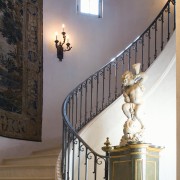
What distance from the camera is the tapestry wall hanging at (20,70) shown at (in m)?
7.04

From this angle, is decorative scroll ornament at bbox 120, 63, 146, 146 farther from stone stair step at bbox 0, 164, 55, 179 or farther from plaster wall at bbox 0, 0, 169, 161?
plaster wall at bbox 0, 0, 169, 161

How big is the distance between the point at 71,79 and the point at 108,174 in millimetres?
3535

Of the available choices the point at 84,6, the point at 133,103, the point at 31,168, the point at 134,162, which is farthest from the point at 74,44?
the point at 134,162

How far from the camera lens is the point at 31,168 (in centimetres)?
585

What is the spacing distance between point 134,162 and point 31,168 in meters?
1.85

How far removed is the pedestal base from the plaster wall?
2691 mm

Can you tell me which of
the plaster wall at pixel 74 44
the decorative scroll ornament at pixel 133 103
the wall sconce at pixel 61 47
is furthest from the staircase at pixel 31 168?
the wall sconce at pixel 61 47

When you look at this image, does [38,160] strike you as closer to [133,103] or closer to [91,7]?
[133,103]

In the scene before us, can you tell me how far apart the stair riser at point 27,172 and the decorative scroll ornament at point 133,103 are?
4.32ft

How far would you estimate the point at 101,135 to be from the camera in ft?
19.7

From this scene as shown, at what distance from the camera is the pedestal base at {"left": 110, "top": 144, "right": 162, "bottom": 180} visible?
464 centimetres

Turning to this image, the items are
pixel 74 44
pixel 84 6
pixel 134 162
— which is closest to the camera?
pixel 134 162

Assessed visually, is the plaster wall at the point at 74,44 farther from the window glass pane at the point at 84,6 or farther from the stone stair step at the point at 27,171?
the stone stair step at the point at 27,171

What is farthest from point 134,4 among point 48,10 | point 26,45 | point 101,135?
point 101,135
